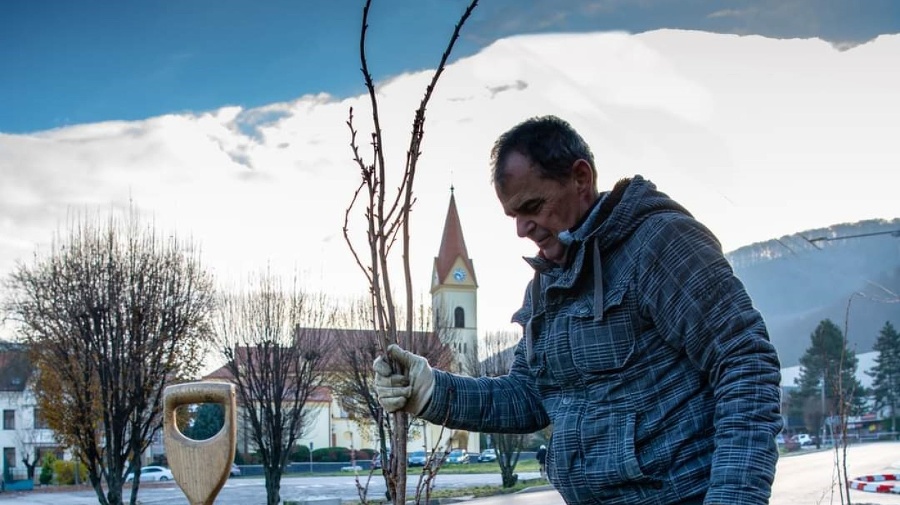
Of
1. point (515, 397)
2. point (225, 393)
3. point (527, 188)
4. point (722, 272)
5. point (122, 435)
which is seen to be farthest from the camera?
point (122, 435)

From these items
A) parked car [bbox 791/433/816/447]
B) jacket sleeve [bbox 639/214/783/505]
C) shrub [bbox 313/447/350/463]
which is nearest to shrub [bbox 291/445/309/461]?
shrub [bbox 313/447/350/463]

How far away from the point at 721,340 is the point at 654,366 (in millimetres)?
183

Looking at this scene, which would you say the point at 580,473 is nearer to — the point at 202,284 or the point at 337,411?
the point at 202,284

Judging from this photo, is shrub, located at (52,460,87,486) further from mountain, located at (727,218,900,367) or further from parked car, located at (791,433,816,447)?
mountain, located at (727,218,900,367)

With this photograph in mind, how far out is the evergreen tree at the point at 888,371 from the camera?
230 feet

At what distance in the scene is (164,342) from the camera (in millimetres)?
19078

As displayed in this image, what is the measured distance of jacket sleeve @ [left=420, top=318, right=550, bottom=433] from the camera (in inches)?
95.3

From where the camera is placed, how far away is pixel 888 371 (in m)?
72.1

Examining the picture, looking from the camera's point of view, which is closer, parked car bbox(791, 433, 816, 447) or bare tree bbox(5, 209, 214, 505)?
bare tree bbox(5, 209, 214, 505)

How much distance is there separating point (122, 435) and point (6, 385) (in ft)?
153

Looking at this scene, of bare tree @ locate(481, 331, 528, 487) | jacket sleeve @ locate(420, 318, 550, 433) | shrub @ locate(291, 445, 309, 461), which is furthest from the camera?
shrub @ locate(291, 445, 309, 461)

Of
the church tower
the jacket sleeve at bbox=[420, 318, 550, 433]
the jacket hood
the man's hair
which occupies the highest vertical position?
the church tower

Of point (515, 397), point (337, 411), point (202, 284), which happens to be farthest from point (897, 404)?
point (515, 397)

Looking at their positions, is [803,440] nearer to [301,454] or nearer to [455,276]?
[455,276]
